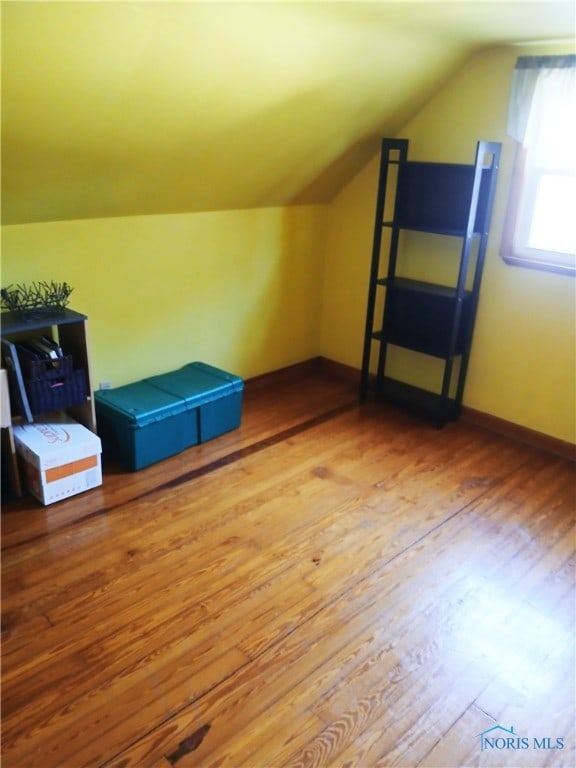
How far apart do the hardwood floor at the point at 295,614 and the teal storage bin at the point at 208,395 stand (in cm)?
14

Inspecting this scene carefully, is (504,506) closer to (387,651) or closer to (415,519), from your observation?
(415,519)

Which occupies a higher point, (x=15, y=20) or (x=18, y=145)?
(x=15, y=20)

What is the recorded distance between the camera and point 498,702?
5.74ft

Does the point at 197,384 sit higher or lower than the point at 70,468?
higher

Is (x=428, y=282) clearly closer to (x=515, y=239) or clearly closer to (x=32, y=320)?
(x=515, y=239)

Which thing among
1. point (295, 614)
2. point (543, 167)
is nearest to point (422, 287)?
point (543, 167)

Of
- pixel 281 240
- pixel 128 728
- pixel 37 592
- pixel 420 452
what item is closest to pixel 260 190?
pixel 281 240

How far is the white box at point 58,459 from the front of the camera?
Answer: 2465 millimetres

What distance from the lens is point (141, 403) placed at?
2863 mm

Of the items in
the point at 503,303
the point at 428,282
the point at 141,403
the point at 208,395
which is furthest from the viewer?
the point at 428,282

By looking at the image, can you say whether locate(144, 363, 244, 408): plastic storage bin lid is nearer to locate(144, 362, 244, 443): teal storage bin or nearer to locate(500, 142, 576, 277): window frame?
locate(144, 362, 244, 443): teal storage bin

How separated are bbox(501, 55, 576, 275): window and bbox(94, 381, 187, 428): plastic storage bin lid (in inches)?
78.2

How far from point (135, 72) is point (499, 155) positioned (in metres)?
1.95

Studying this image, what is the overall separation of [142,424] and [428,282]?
6.31 feet
